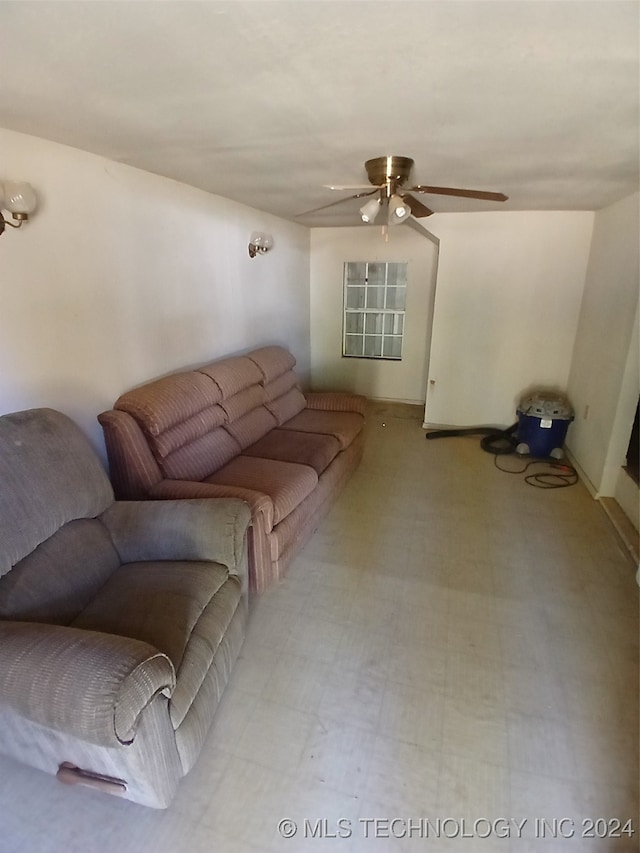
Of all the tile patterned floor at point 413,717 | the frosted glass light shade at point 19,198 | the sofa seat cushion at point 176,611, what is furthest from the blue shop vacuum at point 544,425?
the frosted glass light shade at point 19,198

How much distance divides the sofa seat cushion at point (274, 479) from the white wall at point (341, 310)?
9.67ft

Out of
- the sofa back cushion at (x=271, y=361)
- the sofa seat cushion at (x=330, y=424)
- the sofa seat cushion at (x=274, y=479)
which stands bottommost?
the sofa seat cushion at (x=274, y=479)

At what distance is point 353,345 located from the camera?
211 inches

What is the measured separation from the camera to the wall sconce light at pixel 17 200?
1641 mm

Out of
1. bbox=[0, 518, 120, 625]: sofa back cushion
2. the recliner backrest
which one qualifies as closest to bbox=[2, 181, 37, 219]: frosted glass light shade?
the recliner backrest

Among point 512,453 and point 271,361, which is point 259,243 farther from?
point 512,453

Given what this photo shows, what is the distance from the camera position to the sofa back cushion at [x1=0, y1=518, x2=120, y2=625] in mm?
1447

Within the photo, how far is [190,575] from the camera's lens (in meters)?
1.68

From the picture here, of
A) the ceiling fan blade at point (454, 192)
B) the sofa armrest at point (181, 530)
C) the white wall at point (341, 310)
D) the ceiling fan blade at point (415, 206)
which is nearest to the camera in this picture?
the sofa armrest at point (181, 530)

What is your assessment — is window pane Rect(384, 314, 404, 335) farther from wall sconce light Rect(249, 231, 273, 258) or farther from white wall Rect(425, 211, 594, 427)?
wall sconce light Rect(249, 231, 273, 258)

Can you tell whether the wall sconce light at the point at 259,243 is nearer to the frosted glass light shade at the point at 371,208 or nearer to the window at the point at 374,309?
the frosted glass light shade at the point at 371,208

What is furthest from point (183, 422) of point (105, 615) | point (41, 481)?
point (105, 615)

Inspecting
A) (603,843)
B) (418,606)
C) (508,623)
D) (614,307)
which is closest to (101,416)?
(418,606)

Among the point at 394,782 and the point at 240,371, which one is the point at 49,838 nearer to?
the point at 394,782
